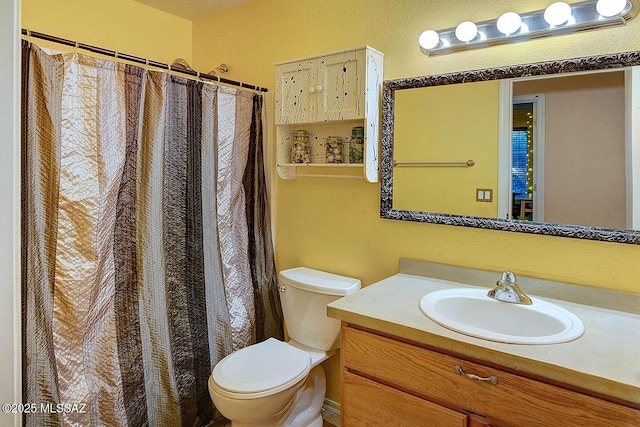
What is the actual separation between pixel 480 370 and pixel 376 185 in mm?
1053

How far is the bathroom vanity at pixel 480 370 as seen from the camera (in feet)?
3.30

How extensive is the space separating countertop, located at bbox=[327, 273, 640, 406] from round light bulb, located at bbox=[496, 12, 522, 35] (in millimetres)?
1040

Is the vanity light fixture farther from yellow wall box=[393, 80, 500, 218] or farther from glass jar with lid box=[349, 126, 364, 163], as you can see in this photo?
glass jar with lid box=[349, 126, 364, 163]

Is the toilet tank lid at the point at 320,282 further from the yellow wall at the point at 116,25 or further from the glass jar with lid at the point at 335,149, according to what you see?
the yellow wall at the point at 116,25

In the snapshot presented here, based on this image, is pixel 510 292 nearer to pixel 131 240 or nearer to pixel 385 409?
pixel 385 409

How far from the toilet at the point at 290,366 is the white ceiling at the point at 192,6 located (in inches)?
69.9

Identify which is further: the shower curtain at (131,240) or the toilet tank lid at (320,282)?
the toilet tank lid at (320,282)

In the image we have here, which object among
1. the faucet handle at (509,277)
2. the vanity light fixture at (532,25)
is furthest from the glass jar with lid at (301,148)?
the faucet handle at (509,277)

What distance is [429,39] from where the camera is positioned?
5.65 feet

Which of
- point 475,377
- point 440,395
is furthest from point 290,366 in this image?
point 475,377

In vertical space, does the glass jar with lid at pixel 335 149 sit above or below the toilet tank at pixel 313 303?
above

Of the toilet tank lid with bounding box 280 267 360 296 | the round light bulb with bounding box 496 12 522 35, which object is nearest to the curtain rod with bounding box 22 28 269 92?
the toilet tank lid with bounding box 280 267 360 296

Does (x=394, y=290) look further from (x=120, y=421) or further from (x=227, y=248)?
(x=120, y=421)

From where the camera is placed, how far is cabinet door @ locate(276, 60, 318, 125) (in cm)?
199
